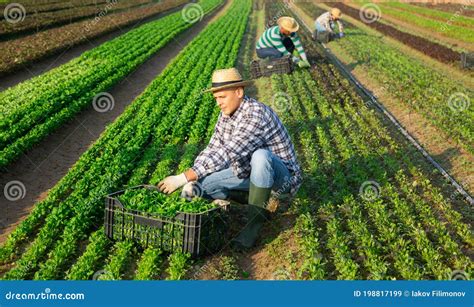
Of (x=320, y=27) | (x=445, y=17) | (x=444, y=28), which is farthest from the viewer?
(x=445, y=17)

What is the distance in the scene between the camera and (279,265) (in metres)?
5.75

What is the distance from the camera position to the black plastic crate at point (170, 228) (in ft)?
17.5

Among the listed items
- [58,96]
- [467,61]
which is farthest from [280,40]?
[467,61]

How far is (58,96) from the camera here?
12.4m

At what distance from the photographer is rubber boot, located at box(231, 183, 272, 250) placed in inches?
232

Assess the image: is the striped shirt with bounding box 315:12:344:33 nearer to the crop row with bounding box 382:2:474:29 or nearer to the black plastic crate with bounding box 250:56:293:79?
the black plastic crate with bounding box 250:56:293:79

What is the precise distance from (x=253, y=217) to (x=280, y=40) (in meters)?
9.07

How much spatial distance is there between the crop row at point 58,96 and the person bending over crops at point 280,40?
4.05 meters

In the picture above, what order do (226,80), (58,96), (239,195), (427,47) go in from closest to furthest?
(226,80) < (239,195) < (58,96) < (427,47)

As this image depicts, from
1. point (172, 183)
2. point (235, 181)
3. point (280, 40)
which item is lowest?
point (280, 40)

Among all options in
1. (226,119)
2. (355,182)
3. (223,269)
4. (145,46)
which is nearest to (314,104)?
(355,182)

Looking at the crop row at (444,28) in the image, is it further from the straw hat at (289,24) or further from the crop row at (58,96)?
the straw hat at (289,24)

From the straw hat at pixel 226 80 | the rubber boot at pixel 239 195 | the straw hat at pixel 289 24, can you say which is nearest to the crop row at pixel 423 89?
the straw hat at pixel 289 24

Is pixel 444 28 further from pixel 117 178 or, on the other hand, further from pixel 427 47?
pixel 117 178
